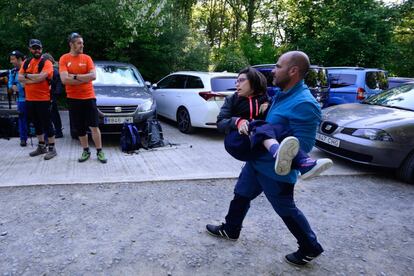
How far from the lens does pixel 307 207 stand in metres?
4.46

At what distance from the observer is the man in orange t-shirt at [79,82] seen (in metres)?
5.45

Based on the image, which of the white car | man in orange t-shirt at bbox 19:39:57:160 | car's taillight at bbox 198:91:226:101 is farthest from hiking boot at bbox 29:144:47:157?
car's taillight at bbox 198:91:226:101

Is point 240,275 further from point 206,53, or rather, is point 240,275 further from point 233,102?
point 206,53

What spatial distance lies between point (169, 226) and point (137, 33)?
9186 millimetres

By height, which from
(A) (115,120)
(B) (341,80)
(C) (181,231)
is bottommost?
(C) (181,231)

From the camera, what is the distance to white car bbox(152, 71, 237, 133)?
26.1ft

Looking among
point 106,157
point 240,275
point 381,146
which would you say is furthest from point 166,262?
point 381,146

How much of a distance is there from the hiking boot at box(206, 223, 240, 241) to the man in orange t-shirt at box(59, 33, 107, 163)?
3.04 m

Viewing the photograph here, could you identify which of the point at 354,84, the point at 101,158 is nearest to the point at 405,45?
the point at 354,84

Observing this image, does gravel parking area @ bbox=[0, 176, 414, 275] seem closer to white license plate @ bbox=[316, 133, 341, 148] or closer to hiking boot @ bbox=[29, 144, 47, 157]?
white license plate @ bbox=[316, 133, 341, 148]

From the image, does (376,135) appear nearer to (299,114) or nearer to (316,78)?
(299,114)

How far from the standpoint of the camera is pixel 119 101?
22.7 ft

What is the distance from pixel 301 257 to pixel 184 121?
19.6ft

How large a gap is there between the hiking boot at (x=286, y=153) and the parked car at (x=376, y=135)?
369 cm
